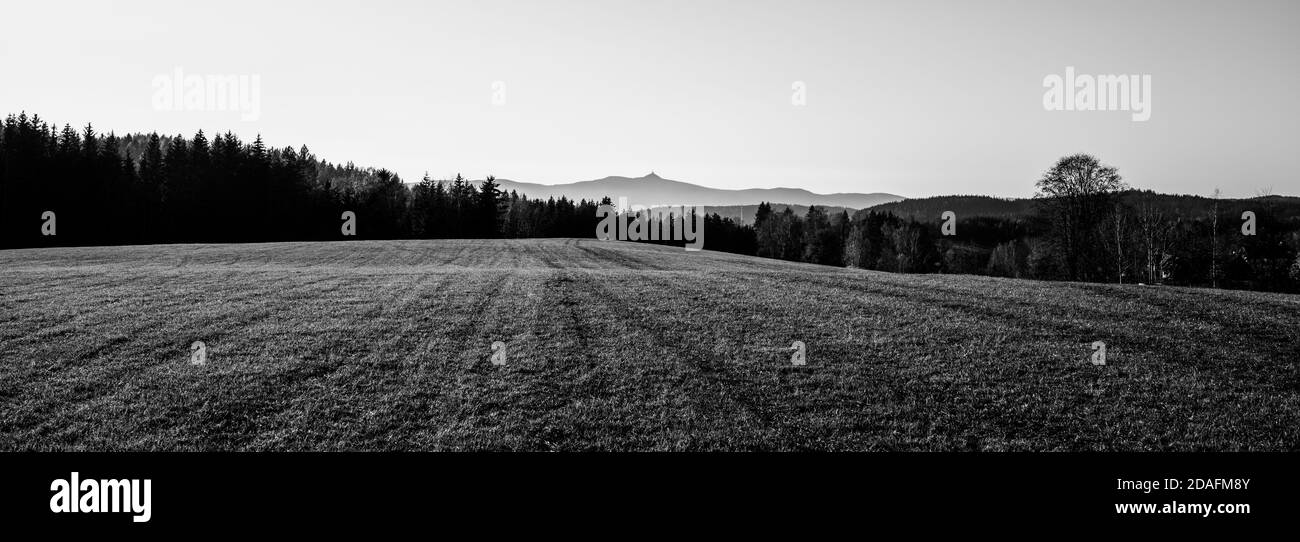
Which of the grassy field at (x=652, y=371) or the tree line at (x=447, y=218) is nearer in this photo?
the grassy field at (x=652, y=371)

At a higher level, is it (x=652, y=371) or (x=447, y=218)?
(x=447, y=218)

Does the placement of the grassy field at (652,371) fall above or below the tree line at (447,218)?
below

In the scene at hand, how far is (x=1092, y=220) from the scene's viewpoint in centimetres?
5347

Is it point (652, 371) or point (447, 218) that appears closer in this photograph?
point (652, 371)

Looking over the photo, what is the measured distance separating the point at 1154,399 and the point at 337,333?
18489 mm

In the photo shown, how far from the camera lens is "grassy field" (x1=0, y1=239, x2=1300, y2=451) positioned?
29.9 ft

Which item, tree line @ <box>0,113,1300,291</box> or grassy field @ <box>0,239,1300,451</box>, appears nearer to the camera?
grassy field @ <box>0,239,1300,451</box>

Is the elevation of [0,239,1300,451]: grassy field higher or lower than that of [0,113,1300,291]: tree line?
lower

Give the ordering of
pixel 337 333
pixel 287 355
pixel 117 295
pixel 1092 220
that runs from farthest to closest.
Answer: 1. pixel 1092 220
2. pixel 117 295
3. pixel 337 333
4. pixel 287 355

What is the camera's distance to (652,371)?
41.7ft

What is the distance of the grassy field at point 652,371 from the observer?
9.12 meters
